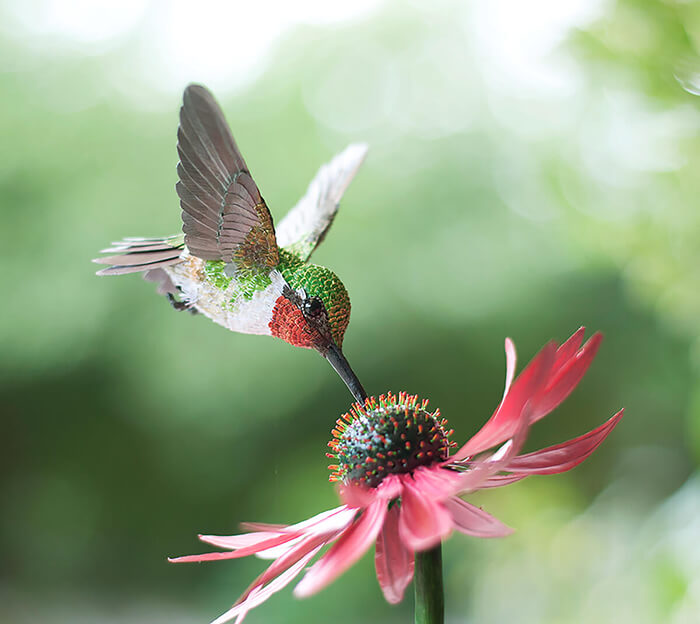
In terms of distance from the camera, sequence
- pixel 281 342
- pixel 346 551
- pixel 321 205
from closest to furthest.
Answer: pixel 346 551, pixel 321 205, pixel 281 342

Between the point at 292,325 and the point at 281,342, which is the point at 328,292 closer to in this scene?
the point at 292,325

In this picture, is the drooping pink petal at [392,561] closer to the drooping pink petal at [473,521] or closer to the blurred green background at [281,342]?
the drooping pink petal at [473,521]

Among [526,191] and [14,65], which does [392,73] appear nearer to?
[526,191]

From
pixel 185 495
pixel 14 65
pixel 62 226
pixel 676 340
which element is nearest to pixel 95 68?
pixel 14 65

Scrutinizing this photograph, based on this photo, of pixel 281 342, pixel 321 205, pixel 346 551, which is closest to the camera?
pixel 346 551

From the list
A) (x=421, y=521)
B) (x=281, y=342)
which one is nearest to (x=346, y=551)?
(x=421, y=521)

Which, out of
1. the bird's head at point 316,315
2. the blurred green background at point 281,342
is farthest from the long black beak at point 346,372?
the blurred green background at point 281,342

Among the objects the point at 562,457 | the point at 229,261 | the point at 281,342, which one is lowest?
the point at 281,342

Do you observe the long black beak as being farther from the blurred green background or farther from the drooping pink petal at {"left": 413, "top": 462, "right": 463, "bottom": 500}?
the blurred green background
